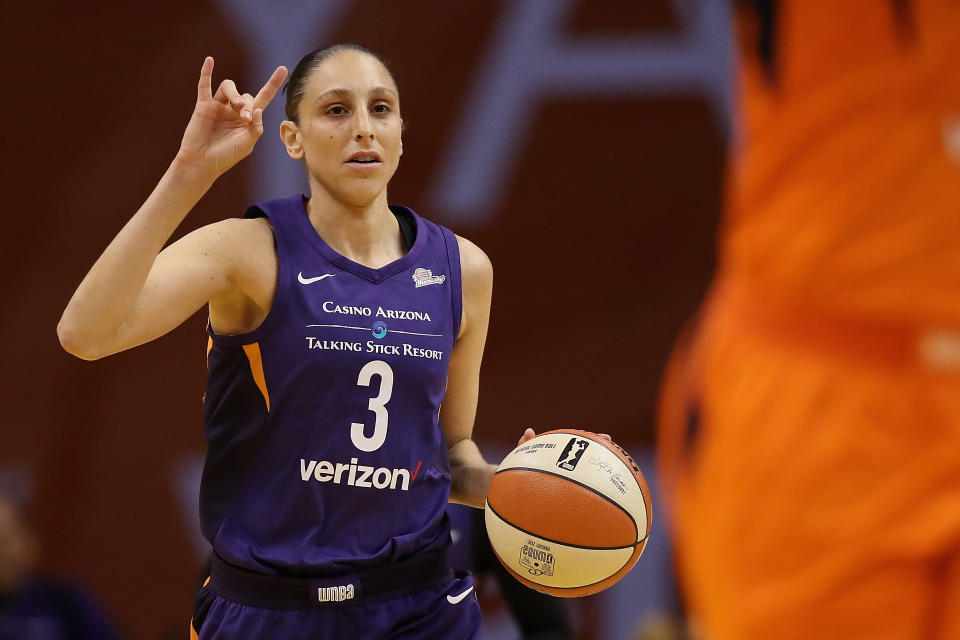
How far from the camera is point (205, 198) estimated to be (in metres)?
7.30

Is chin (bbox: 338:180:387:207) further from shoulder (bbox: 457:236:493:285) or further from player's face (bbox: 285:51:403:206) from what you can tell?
shoulder (bbox: 457:236:493:285)

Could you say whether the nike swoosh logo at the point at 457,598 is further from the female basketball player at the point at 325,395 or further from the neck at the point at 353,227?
the neck at the point at 353,227

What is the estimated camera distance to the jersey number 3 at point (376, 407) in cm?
274

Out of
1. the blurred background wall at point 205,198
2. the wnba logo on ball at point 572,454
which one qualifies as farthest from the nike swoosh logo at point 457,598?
the blurred background wall at point 205,198

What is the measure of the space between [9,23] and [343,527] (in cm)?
556

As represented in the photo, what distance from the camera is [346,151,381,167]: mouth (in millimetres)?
2801

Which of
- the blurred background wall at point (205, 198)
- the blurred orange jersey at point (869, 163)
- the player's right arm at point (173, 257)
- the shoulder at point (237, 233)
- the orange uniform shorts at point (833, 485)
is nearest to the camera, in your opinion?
the player's right arm at point (173, 257)

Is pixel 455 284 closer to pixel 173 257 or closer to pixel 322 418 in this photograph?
pixel 322 418

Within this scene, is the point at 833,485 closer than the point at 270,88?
No

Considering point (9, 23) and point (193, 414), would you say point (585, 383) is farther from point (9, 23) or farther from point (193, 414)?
point (9, 23)

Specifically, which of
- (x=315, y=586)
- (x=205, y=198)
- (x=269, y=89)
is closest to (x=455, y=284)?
(x=269, y=89)

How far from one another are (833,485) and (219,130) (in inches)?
88.3

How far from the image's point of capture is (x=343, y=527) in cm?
276

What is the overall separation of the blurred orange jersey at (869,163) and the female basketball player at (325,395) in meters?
1.61
